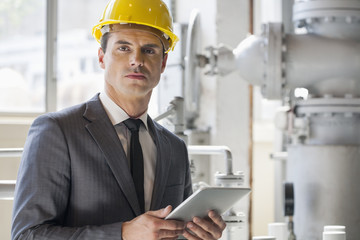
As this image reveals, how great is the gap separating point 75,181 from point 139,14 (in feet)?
1.45

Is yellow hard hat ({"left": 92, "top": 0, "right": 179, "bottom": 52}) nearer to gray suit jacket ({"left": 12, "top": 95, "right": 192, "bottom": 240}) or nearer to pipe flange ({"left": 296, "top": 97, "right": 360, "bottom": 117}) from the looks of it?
gray suit jacket ({"left": 12, "top": 95, "right": 192, "bottom": 240})

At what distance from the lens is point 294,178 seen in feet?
7.50

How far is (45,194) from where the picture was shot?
50.3 inches

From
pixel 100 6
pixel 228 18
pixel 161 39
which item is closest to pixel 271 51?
pixel 161 39

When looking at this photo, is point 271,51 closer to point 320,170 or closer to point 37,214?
point 320,170

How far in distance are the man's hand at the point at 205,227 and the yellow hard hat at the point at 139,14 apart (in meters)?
0.49

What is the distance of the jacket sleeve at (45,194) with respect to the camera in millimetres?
1270

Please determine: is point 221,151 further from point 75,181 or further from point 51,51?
point 51,51

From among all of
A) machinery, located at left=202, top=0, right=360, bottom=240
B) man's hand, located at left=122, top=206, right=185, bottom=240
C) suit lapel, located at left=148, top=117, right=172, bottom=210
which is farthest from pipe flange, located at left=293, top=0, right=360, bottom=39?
man's hand, located at left=122, top=206, right=185, bottom=240

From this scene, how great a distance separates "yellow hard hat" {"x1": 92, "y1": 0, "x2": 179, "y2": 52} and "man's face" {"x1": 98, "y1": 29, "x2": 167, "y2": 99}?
0.03 meters

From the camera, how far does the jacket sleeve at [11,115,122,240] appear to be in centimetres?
127

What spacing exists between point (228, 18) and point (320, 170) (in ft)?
4.47

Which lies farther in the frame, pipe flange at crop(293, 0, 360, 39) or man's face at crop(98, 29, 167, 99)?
pipe flange at crop(293, 0, 360, 39)

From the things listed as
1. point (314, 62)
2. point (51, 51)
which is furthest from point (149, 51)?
point (51, 51)
